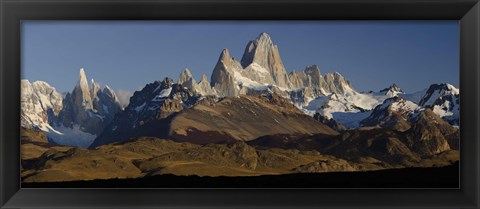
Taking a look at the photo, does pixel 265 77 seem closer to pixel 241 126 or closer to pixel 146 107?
pixel 241 126

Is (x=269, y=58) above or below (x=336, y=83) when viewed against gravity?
above

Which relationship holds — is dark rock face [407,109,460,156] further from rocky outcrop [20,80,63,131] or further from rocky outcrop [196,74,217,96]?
rocky outcrop [20,80,63,131]

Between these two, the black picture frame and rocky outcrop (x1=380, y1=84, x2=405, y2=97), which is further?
rocky outcrop (x1=380, y1=84, x2=405, y2=97)

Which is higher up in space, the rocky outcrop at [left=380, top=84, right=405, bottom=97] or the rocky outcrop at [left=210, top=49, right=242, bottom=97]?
the rocky outcrop at [left=210, top=49, right=242, bottom=97]

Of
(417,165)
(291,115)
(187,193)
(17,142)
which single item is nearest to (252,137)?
(291,115)

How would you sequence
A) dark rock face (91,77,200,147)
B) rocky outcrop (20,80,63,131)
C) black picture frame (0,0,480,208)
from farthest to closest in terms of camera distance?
dark rock face (91,77,200,147)
rocky outcrop (20,80,63,131)
black picture frame (0,0,480,208)

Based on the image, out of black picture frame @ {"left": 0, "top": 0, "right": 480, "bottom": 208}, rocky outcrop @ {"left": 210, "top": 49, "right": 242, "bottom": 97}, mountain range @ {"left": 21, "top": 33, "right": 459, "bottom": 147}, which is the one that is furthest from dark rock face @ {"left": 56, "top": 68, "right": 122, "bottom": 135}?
rocky outcrop @ {"left": 210, "top": 49, "right": 242, "bottom": 97}
